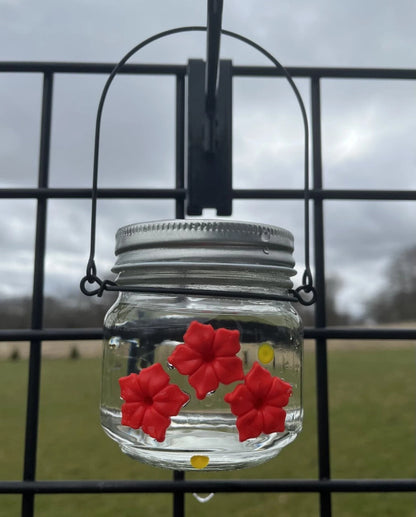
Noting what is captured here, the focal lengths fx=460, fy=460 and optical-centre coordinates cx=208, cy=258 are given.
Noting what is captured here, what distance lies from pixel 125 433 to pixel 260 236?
189 millimetres

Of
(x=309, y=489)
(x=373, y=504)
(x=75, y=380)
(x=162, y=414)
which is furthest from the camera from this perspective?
(x=75, y=380)

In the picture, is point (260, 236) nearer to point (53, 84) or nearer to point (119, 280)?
point (119, 280)

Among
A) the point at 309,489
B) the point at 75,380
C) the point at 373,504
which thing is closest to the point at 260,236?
the point at 309,489

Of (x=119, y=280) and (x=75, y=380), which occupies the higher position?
(x=119, y=280)

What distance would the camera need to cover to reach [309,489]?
1.45 ft

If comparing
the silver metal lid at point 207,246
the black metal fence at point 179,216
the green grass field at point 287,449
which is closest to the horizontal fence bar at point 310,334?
the black metal fence at point 179,216

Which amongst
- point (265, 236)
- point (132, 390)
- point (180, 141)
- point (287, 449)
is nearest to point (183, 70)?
point (180, 141)

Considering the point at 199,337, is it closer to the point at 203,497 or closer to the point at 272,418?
the point at 272,418

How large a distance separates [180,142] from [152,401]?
10.2 inches

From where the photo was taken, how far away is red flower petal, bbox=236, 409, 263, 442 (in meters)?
0.32

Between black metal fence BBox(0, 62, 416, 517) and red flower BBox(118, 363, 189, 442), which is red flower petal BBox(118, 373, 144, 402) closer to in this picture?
red flower BBox(118, 363, 189, 442)

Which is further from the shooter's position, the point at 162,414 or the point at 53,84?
the point at 53,84

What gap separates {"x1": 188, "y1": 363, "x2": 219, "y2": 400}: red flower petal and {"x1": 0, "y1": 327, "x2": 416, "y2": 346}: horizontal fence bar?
6.1 inches

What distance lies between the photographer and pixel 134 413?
1.06 ft
